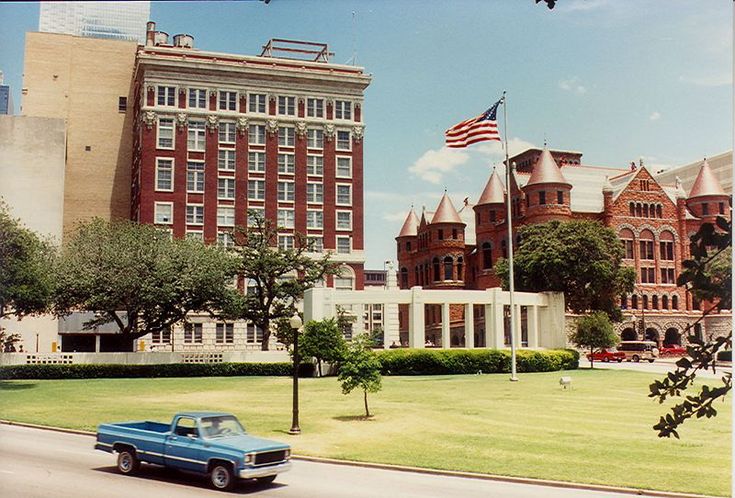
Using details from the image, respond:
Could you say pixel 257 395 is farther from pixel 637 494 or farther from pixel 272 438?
pixel 637 494

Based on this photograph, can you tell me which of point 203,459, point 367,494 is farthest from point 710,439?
point 203,459

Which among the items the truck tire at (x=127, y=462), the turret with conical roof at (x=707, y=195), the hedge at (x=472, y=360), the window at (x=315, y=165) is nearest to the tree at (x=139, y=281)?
the window at (x=315, y=165)

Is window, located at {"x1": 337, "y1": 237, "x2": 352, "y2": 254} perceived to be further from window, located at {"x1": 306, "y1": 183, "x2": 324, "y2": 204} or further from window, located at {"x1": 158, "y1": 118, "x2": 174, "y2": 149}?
window, located at {"x1": 158, "y1": 118, "x2": 174, "y2": 149}

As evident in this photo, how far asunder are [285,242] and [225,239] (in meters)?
1.35

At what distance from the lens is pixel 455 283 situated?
33562 mm

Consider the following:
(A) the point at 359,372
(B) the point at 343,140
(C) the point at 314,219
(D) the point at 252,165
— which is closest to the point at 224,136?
(D) the point at 252,165

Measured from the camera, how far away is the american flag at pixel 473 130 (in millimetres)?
14344

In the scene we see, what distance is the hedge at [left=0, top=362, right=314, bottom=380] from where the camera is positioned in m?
12.9

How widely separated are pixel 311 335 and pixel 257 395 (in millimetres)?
1805

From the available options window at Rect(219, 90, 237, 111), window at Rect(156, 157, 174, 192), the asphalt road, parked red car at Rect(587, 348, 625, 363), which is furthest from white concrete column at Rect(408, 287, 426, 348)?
the asphalt road

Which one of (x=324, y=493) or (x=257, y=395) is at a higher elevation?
(x=257, y=395)

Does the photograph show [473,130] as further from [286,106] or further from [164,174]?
[164,174]

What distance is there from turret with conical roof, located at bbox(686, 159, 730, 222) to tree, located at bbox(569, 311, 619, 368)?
1012 cm

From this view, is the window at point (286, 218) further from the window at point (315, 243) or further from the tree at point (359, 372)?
the tree at point (359, 372)
